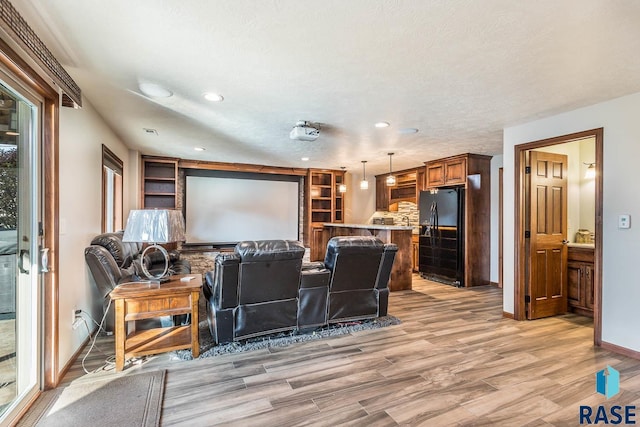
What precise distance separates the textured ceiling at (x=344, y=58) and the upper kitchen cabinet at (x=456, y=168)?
5.79 ft

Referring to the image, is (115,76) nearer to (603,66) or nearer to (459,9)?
(459,9)

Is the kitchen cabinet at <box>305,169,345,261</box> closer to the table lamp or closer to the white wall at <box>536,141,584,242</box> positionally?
the white wall at <box>536,141,584,242</box>

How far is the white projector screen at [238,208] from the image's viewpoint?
663 cm

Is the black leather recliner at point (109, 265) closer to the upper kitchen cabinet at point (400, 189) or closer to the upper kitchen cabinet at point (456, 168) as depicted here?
the upper kitchen cabinet at point (456, 168)

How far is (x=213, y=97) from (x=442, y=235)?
4.66 metres

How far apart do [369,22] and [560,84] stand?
1.88 m

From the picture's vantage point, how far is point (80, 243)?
9.58 ft

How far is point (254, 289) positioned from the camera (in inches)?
114

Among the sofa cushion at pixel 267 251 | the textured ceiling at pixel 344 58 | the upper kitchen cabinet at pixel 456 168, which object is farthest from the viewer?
the upper kitchen cabinet at pixel 456 168

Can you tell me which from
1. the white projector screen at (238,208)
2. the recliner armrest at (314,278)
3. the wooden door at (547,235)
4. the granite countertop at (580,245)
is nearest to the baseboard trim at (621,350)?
the wooden door at (547,235)

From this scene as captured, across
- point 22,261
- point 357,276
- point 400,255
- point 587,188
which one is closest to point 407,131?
point 357,276

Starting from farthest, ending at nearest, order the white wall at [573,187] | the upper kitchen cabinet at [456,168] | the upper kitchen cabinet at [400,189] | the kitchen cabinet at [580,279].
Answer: the upper kitchen cabinet at [400,189] → the upper kitchen cabinet at [456,168] → the white wall at [573,187] → the kitchen cabinet at [580,279]

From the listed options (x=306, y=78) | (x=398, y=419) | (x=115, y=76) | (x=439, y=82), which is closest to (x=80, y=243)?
(x=115, y=76)

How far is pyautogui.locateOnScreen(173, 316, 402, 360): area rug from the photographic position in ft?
9.25
